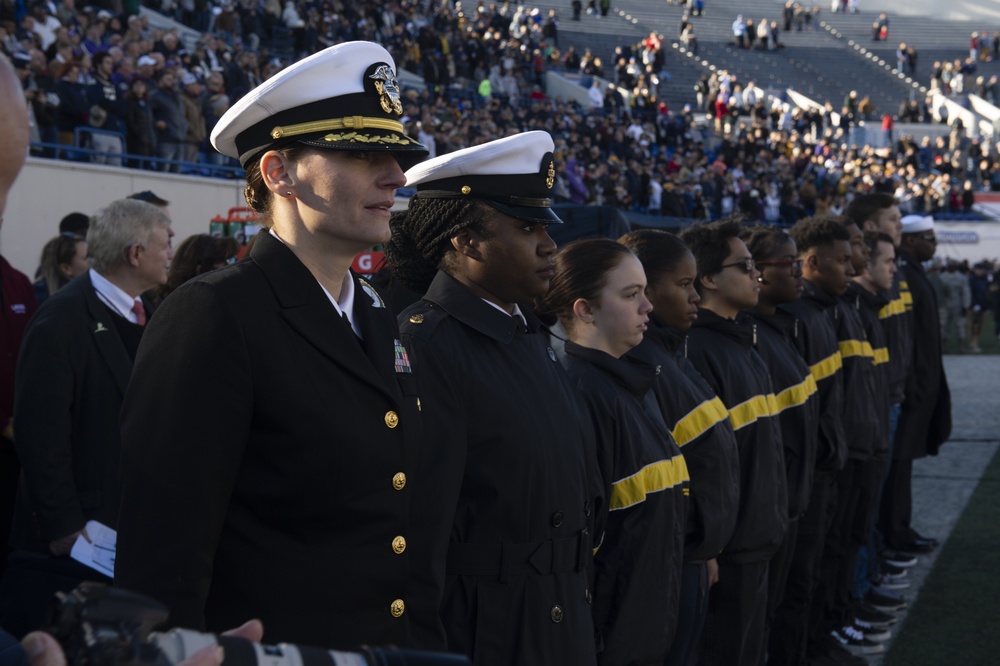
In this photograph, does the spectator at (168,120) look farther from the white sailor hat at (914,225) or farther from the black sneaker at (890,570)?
the black sneaker at (890,570)

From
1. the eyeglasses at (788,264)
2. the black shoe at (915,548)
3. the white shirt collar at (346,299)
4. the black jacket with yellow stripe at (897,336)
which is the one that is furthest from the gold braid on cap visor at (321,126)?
the black shoe at (915,548)

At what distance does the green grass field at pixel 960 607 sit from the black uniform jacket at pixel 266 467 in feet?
12.6

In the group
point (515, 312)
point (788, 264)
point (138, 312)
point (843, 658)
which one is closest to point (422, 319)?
point (515, 312)

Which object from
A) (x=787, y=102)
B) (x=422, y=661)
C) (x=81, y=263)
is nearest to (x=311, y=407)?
(x=422, y=661)

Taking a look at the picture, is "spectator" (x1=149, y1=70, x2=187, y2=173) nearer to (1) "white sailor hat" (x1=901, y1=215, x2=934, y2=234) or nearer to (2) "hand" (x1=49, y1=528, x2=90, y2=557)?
(1) "white sailor hat" (x1=901, y1=215, x2=934, y2=234)

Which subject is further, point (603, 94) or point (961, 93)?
point (961, 93)

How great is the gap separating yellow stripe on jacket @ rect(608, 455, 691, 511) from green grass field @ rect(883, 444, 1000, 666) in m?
2.46

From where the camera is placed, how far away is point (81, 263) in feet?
16.6

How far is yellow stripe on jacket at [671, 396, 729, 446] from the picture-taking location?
375cm

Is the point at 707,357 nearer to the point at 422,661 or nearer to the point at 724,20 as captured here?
the point at 422,661

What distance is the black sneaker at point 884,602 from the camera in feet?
19.8

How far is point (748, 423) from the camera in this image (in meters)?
4.18

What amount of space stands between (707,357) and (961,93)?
1858 inches

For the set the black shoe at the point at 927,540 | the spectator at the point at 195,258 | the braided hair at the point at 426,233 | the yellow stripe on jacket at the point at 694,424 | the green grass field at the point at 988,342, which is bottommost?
the green grass field at the point at 988,342
